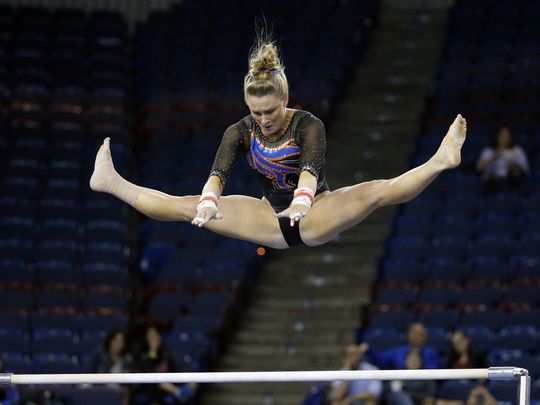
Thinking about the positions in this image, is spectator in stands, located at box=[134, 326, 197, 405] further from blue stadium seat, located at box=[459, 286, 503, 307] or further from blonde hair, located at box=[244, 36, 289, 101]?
blonde hair, located at box=[244, 36, 289, 101]

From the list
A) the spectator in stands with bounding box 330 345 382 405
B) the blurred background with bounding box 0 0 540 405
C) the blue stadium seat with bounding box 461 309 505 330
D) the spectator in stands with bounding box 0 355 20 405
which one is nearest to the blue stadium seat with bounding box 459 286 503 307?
the blurred background with bounding box 0 0 540 405

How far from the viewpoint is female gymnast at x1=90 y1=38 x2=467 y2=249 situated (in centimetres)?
572

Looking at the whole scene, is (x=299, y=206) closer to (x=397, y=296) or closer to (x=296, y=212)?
(x=296, y=212)

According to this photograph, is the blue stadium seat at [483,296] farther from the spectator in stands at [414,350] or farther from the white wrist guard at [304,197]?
the white wrist guard at [304,197]

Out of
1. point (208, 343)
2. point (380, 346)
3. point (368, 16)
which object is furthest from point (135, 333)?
point (368, 16)

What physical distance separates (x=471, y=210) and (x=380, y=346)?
263 cm

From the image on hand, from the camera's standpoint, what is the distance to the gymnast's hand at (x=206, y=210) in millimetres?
5305

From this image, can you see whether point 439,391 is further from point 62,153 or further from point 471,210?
point 62,153

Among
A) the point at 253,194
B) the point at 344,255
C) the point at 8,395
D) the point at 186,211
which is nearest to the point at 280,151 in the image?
the point at 186,211

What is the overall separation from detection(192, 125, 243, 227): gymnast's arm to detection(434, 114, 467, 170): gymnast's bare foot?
1.12 meters

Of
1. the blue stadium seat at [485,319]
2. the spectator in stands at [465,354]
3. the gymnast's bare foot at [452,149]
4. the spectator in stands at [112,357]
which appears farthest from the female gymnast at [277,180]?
the blue stadium seat at [485,319]

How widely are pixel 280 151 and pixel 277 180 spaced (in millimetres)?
241

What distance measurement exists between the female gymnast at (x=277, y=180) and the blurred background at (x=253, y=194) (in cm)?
322

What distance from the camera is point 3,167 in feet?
44.4
